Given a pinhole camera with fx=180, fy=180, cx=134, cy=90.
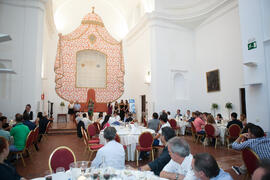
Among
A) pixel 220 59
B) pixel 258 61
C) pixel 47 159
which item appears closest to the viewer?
pixel 47 159

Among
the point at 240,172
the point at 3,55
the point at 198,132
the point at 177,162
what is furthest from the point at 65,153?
the point at 3,55

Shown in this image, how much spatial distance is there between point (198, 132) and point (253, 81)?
258 centimetres

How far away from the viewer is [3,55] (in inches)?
326

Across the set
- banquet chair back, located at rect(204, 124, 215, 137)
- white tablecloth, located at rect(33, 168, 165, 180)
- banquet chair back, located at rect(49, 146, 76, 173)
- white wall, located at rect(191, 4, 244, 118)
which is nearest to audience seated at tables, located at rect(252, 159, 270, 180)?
white tablecloth, located at rect(33, 168, 165, 180)

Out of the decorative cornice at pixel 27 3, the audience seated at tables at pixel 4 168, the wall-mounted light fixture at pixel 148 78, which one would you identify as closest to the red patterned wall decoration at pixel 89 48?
the wall-mounted light fixture at pixel 148 78

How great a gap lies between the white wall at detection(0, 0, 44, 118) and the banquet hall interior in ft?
0.15

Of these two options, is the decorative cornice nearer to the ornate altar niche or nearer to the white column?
the ornate altar niche

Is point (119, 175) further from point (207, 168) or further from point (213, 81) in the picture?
point (213, 81)

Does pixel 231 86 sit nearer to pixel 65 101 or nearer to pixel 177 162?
pixel 177 162

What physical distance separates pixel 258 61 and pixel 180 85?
674cm

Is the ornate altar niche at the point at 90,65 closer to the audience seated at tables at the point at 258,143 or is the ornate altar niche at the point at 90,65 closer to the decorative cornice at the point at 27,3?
the decorative cornice at the point at 27,3

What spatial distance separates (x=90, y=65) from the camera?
15.1m

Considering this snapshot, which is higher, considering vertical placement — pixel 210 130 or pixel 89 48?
pixel 89 48

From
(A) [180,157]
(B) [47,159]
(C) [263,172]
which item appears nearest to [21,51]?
(B) [47,159]
